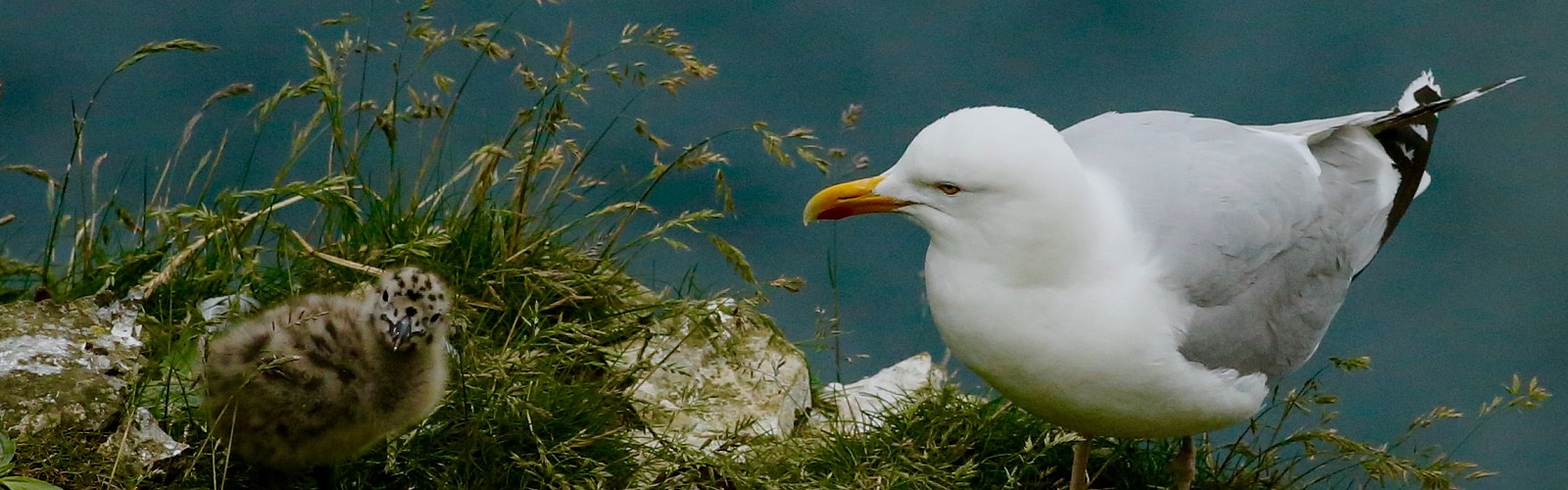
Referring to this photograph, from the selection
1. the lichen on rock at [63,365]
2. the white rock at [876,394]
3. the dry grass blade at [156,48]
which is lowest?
the white rock at [876,394]

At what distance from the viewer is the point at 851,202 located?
3.91m

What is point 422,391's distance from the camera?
12.7 ft

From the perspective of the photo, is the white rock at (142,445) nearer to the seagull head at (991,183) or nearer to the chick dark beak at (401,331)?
the chick dark beak at (401,331)

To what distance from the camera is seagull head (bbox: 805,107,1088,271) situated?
12.0 ft

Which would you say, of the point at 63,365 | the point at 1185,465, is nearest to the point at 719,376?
the point at 1185,465

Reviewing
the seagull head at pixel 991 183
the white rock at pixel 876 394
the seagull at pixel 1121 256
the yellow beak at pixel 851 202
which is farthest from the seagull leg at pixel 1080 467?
the yellow beak at pixel 851 202

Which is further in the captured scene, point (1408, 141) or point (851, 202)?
point (1408, 141)

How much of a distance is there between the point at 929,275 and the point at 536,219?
132cm

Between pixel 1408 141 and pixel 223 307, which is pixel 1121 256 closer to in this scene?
pixel 1408 141

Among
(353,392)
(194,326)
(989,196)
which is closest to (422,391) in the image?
(353,392)

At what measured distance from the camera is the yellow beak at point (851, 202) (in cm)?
387

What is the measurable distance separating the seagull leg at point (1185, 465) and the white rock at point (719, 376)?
1.05 m

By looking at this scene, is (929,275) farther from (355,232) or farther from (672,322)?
(355,232)

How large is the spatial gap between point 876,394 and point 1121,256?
148 cm
